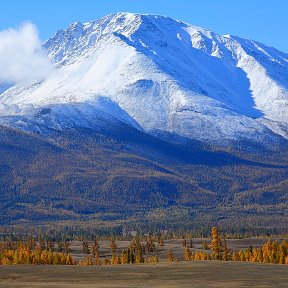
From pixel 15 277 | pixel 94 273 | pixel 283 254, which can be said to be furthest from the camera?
pixel 283 254

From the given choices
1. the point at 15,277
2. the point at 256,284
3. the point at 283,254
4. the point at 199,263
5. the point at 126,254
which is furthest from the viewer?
the point at 126,254

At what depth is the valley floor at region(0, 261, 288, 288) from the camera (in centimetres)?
10400

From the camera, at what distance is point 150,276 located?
4444 inches

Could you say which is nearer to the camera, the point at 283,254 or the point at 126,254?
the point at 283,254

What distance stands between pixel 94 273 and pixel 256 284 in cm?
2333

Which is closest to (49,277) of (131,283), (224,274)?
(131,283)

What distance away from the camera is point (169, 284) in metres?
104

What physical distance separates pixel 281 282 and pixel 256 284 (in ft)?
11.9

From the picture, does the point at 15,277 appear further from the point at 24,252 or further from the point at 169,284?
the point at 24,252

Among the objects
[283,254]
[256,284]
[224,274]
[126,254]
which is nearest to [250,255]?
[283,254]

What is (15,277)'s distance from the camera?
11025cm

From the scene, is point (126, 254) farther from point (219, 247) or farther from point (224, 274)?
point (224, 274)

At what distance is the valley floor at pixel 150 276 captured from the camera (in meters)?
104

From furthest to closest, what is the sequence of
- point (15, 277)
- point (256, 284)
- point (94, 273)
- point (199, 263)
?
1. point (199, 263)
2. point (94, 273)
3. point (15, 277)
4. point (256, 284)
